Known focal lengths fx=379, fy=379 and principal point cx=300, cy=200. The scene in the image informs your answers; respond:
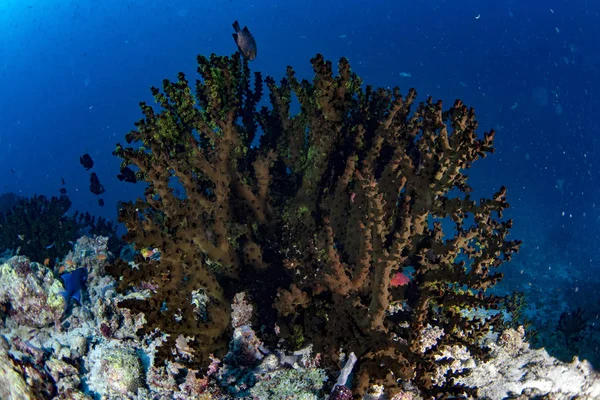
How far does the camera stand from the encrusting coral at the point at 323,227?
10.6 ft

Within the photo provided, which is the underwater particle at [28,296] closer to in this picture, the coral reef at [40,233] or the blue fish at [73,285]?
the blue fish at [73,285]

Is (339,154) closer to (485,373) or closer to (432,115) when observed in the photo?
(432,115)

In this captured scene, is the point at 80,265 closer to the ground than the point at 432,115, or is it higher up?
closer to the ground

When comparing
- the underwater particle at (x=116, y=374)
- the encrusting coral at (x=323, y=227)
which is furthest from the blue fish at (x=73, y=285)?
the encrusting coral at (x=323, y=227)

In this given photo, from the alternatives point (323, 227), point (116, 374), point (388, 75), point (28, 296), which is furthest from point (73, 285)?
point (388, 75)

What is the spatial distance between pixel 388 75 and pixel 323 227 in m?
91.6

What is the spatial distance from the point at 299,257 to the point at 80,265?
18.4 feet

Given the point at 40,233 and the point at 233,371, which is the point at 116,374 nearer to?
the point at 233,371

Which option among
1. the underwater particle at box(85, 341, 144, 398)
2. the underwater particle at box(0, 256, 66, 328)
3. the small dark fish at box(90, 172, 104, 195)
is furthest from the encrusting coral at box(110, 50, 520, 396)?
the small dark fish at box(90, 172, 104, 195)

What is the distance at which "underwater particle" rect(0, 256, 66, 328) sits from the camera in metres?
5.48

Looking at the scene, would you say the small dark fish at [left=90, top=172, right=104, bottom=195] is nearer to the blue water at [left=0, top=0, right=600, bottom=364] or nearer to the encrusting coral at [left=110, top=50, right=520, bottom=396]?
the encrusting coral at [left=110, top=50, right=520, bottom=396]

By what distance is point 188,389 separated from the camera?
3682 millimetres

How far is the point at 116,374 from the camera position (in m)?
3.96

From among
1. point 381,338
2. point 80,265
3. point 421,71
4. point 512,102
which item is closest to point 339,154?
point 381,338
